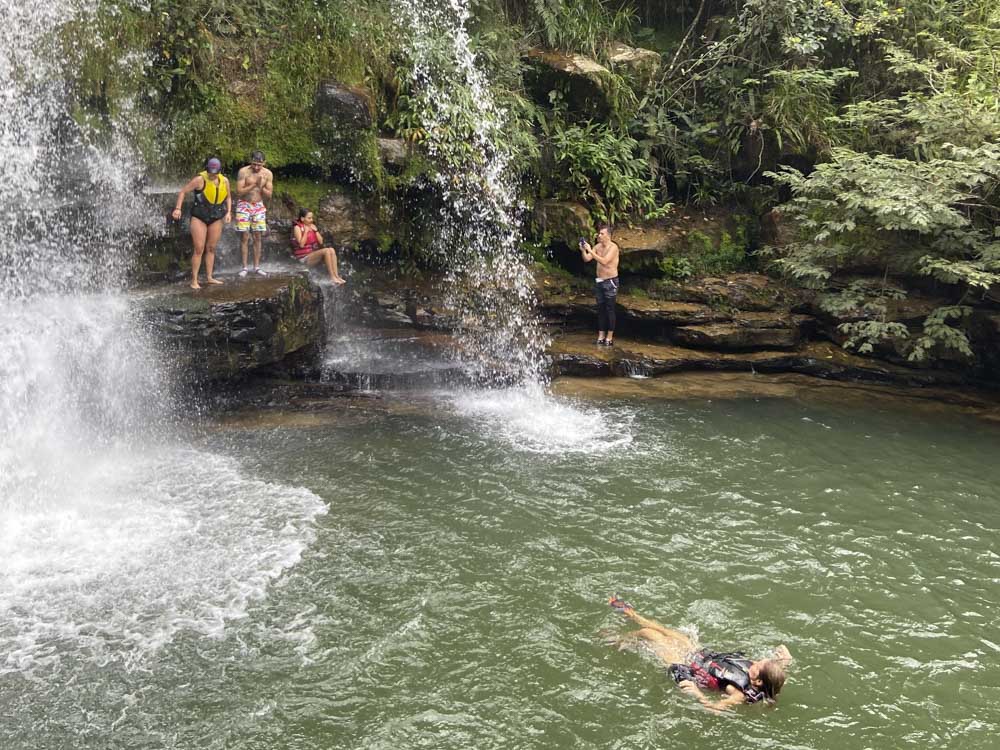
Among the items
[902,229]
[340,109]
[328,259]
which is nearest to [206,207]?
[328,259]

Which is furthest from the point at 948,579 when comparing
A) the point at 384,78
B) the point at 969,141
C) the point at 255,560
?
the point at 384,78

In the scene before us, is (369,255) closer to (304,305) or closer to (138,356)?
(304,305)

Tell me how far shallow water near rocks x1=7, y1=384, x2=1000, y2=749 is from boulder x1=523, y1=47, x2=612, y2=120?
6901mm

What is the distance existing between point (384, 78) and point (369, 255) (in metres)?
2.96

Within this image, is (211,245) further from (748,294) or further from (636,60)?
(636,60)

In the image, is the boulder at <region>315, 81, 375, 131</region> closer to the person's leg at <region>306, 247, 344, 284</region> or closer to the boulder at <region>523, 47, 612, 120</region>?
the person's leg at <region>306, 247, 344, 284</region>

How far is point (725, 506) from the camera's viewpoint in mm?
8516

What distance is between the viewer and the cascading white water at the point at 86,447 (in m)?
6.39

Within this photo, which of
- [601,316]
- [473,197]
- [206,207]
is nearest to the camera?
[206,207]

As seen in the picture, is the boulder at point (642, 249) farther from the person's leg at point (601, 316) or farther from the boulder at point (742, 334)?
the boulder at point (742, 334)

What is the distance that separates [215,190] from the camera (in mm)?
10672

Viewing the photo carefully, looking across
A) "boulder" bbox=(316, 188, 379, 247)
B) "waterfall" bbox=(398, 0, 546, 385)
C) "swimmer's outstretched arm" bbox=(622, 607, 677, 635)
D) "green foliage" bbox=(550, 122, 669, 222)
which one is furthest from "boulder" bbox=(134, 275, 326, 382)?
"swimmer's outstretched arm" bbox=(622, 607, 677, 635)

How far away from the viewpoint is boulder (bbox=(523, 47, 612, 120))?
48.6 feet

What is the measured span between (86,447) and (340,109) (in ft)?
20.7
